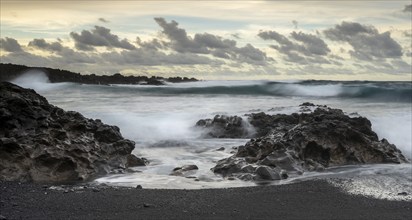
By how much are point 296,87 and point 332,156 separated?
26.1 m

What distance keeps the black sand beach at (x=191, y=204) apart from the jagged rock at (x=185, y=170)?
137 centimetres

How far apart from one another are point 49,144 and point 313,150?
4054 mm

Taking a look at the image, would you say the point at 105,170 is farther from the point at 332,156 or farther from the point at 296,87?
the point at 296,87

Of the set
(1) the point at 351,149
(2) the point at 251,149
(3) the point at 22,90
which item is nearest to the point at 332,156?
(1) the point at 351,149

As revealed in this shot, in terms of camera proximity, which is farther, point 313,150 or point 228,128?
point 228,128

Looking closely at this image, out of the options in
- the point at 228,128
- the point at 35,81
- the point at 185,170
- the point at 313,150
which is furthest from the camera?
the point at 35,81

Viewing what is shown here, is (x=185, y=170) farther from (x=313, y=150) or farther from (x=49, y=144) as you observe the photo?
(x=313, y=150)

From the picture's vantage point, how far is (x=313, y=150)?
8.08 m

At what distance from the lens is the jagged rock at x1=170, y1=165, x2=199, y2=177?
7223mm

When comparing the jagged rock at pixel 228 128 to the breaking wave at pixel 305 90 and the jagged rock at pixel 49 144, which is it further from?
the breaking wave at pixel 305 90

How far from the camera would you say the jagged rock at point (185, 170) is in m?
7.22

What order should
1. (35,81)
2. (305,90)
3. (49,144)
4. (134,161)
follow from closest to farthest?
(49,144)
(134,161)
(305,90)
(35,81)

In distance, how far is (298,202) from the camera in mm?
5449

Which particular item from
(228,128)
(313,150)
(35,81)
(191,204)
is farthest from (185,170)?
(35,81)
